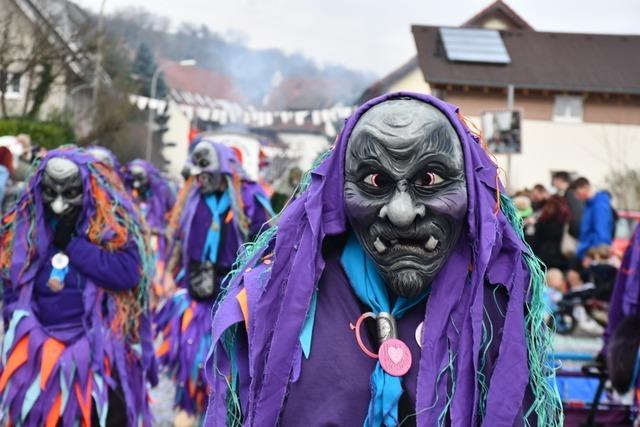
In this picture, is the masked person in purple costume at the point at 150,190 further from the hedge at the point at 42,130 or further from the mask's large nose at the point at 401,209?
the mask's large nose at the point at 401,209

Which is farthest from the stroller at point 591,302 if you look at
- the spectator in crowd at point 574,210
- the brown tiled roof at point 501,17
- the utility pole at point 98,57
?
the brown tiled roof at point 501,17

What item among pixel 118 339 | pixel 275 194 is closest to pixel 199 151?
pixel 118 339

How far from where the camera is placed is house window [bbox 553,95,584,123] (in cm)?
2895

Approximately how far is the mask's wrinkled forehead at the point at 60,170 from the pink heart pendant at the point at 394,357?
2.62 m

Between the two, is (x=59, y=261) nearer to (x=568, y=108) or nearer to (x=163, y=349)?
(x=163, y=349)

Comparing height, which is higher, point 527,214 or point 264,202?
point 264,202

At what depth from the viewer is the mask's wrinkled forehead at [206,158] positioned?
19.5 feet

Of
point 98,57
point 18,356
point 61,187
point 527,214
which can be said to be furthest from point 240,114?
point 18,356

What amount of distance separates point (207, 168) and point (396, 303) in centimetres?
405

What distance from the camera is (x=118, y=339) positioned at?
438 centimetres

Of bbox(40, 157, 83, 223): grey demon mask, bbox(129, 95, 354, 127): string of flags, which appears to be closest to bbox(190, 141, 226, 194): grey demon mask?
bbox(40, 157, 83, 223): grey demon mask

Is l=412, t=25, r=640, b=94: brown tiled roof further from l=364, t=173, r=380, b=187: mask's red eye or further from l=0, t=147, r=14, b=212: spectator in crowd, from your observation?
l=364, t=173, r=380, b=187: mask's red eye

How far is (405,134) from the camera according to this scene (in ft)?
6.57

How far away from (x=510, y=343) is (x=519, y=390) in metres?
0.11
